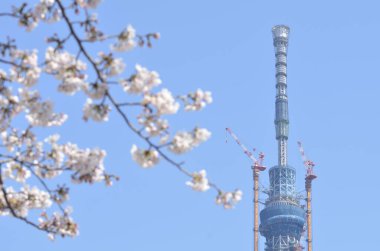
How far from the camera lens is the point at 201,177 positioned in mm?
15289

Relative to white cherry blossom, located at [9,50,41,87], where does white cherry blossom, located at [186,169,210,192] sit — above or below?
below

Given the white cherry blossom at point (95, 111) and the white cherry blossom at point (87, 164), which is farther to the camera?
the white cherry blossom at point (87, 164)

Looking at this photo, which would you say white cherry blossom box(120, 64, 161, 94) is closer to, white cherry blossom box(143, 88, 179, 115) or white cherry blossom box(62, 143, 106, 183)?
white cherry blossom box(143, 88, 179, 115)

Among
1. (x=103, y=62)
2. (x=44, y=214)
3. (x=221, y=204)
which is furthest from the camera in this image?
(x=44, y=214)

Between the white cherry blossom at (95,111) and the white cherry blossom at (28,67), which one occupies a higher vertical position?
the white cherry blossom at (28,67)

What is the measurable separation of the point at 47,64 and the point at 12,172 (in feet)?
9.96

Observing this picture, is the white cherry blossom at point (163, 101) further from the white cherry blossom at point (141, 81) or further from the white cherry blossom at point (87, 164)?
the white cherry blossom at point (87, 164)

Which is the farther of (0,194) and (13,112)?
(0,194)

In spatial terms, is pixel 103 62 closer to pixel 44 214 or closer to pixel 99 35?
pixel 99 35

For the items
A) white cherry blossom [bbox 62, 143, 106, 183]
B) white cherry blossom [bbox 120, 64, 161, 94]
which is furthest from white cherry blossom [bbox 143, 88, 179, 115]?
white cherry blossom [bbox 62, 143, 106, 183]

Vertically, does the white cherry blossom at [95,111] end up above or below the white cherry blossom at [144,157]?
above

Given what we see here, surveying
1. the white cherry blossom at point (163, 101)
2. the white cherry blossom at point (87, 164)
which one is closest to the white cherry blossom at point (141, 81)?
the white cherry blossom at point (163, 101)

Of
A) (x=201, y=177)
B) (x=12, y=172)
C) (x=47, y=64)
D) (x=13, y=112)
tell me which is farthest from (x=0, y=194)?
(x=201, y=177)

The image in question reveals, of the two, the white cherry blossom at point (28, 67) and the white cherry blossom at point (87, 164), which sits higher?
the white cherry blossom at point (28, 67)
